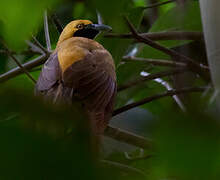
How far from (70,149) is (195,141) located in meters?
0.12

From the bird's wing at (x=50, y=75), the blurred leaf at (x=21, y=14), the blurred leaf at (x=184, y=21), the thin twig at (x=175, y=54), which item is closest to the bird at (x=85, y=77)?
the bird's wing at (x=50, y=75)

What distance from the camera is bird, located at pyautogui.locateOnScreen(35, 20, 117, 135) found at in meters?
1.87

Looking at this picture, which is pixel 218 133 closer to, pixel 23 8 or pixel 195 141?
pixel 195 141

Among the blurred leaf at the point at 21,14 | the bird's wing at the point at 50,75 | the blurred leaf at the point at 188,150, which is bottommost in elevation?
the bird's wing at the point at 50,75

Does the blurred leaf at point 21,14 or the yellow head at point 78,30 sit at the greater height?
the blurred leaf at point 21,14

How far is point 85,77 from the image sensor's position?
6.42ft

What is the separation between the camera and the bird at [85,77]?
6.15ft

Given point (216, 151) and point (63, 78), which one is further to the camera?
point (63, 78)

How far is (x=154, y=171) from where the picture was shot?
1.42 feet

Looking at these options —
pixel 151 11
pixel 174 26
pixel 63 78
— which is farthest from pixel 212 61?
pixel 151 11

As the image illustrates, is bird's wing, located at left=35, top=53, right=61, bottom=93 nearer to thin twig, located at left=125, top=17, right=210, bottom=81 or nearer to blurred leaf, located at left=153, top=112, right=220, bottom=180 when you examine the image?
thin twig, located at left=125, top=17, right=210, bottom=81

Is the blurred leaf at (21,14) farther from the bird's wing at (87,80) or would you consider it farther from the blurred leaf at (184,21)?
the blurred leaf at (184,21)

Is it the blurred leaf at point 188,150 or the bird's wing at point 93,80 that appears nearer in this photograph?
the blurred leaf at point 188,150

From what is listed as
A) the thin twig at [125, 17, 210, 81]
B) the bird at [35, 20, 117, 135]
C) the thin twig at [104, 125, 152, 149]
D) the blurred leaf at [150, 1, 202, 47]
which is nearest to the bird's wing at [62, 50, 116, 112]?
the bird at [35, 20, 117, 135]
